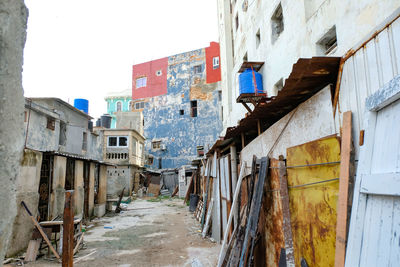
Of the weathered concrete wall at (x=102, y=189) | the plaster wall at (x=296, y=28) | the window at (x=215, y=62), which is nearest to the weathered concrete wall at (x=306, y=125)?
the plaster wall at (x=296, y=28)

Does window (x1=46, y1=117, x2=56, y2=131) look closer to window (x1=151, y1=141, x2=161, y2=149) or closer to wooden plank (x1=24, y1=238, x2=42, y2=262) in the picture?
wooden plank (x1=24, y1=238, x2=42, y2=262)

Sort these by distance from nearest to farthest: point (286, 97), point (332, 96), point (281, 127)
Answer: point (332, 96) < point (286, 97) < point (281, 127)

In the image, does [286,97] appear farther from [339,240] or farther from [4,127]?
[4,127]

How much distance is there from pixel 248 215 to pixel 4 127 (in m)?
4.12

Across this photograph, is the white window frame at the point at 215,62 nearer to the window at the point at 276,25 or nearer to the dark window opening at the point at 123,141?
the dark window opening at the point at 123,141

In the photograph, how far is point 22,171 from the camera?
7516 millimetres

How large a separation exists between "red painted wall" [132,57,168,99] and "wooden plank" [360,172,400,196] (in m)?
34.2

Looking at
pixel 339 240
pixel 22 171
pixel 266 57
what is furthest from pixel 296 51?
pixel 22 171

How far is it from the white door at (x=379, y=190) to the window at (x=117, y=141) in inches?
1085

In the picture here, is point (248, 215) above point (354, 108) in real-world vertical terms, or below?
below

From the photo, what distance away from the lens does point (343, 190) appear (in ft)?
8.53

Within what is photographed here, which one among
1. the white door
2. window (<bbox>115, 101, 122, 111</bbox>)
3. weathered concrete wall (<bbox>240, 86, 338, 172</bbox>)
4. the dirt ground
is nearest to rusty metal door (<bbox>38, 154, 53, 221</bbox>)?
the dirt ground

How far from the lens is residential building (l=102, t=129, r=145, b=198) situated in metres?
26.7

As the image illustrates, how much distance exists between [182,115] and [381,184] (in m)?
32.4
